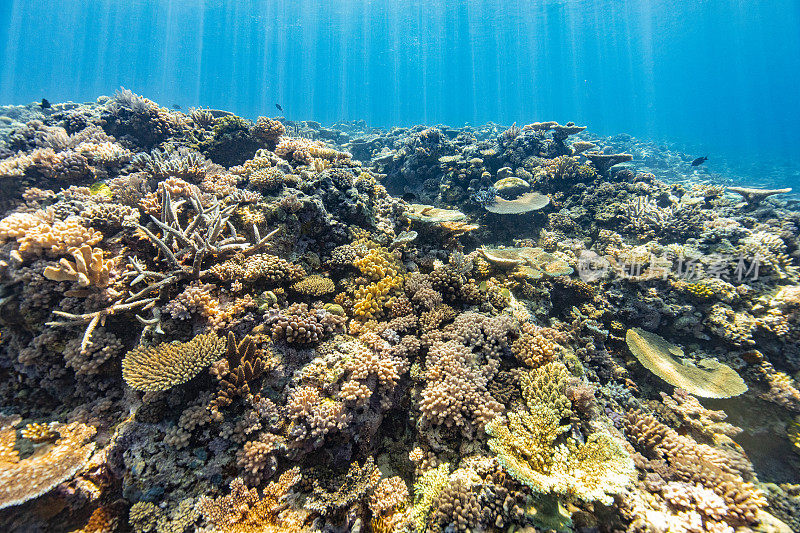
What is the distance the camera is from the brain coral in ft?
11.9

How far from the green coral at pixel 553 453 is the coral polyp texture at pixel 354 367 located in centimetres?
3

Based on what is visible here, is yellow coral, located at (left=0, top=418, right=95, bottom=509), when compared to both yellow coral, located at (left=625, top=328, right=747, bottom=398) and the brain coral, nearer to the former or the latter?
the brain coral

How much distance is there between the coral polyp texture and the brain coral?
3 cm

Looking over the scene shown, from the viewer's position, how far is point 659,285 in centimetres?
714

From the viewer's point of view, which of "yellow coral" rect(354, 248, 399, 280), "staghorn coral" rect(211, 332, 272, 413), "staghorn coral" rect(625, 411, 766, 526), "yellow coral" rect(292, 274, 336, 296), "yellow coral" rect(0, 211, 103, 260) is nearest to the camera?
→ "staghorn coral" rect(625, 411, 766, 526)

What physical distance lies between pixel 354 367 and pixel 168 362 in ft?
8.29

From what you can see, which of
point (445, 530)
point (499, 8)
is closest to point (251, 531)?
point (445, 530)

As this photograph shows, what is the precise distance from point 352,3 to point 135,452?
470ft

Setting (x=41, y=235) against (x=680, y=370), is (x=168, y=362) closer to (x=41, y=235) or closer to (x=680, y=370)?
(x=41, y=235)

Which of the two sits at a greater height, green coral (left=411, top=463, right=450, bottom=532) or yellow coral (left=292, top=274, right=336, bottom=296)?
yellow coral (left=292, top=274, right=336, bottom=296)

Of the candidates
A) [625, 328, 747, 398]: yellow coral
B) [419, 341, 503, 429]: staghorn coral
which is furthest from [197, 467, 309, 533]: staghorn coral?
[625, 328, 747, 398]: yellow coral

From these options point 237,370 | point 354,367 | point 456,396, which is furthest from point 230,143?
point 456,396

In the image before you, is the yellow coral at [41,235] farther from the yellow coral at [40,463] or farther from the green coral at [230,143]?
the green coral at [230,143]

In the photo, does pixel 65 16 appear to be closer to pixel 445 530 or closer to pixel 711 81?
pixel 445 530
